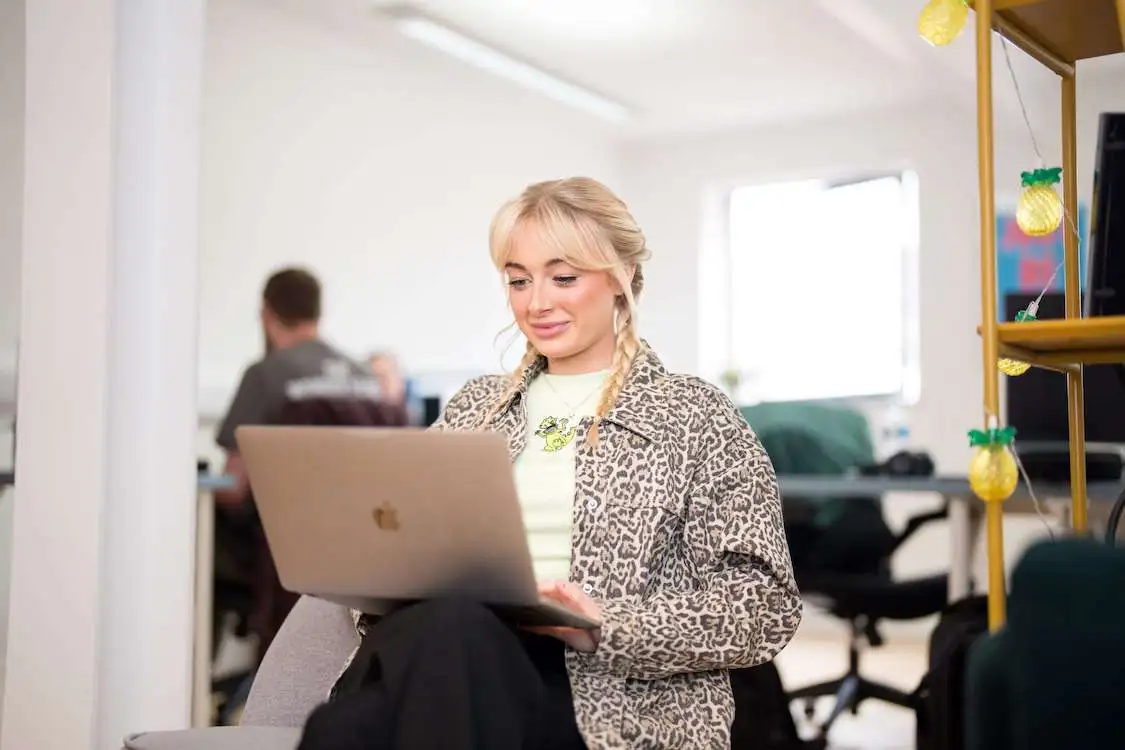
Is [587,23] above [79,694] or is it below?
above

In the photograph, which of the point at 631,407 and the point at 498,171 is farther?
the point at 498,171

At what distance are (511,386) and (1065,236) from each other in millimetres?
800

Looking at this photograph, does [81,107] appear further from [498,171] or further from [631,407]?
[498,171]

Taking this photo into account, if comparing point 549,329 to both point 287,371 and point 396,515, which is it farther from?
point 287,371

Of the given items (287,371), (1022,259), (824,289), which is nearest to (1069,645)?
(287,371)

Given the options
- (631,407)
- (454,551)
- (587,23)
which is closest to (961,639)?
(631,407)

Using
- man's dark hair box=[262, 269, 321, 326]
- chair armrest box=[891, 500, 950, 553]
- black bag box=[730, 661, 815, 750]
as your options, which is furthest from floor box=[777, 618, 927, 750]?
man's dark hair box=[262, 269, 321, 326]

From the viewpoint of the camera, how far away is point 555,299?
1.73 metres

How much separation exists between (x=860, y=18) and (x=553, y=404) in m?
3.58

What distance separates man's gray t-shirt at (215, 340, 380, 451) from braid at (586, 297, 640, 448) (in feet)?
7.39

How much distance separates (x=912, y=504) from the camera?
6359 mm

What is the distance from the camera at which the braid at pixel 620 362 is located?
1655 millimetres

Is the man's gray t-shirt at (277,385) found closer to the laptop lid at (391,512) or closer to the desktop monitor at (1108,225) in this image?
the laptop lid at (391,512)

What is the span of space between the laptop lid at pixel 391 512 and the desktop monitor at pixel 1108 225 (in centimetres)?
74
